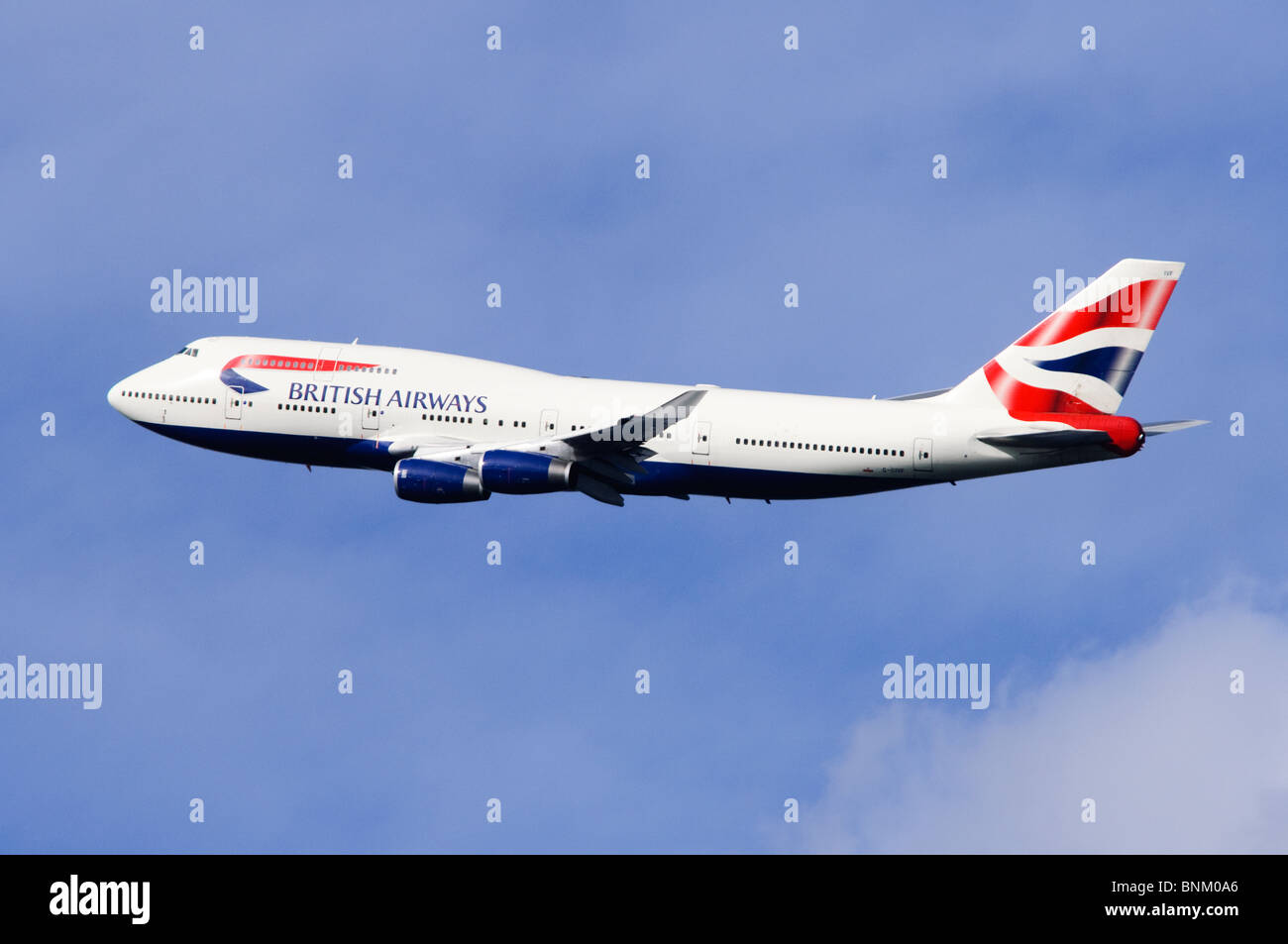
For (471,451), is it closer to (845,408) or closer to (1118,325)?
(845,408)

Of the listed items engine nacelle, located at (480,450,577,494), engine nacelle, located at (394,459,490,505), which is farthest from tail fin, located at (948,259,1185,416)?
engine nacelle, located at (394,459,490,505)

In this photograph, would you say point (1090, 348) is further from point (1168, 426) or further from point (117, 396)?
point (117, 396)

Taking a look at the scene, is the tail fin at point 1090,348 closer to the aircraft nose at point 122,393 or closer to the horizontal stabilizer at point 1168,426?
the horizontal stabilizer at point 1168,426

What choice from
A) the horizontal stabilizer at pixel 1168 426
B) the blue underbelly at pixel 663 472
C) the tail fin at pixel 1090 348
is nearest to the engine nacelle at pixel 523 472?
the blue underbelly at pixel 663 472

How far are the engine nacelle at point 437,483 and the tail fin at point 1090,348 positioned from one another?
19.4m

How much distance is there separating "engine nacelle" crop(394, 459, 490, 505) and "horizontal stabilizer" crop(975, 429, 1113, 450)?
1958 cm

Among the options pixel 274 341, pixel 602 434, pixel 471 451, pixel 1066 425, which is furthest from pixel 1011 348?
pixel 274 341

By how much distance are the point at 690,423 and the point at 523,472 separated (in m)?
6.84

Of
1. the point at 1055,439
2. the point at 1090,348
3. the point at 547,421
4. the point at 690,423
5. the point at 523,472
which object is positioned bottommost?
the point at 523,472

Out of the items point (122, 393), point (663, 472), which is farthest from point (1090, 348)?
point (122, 393)

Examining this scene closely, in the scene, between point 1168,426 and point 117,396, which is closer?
point 1168,426

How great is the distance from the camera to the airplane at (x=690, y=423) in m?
76.4

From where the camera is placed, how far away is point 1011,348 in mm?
78812

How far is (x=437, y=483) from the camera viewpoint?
7631cm
